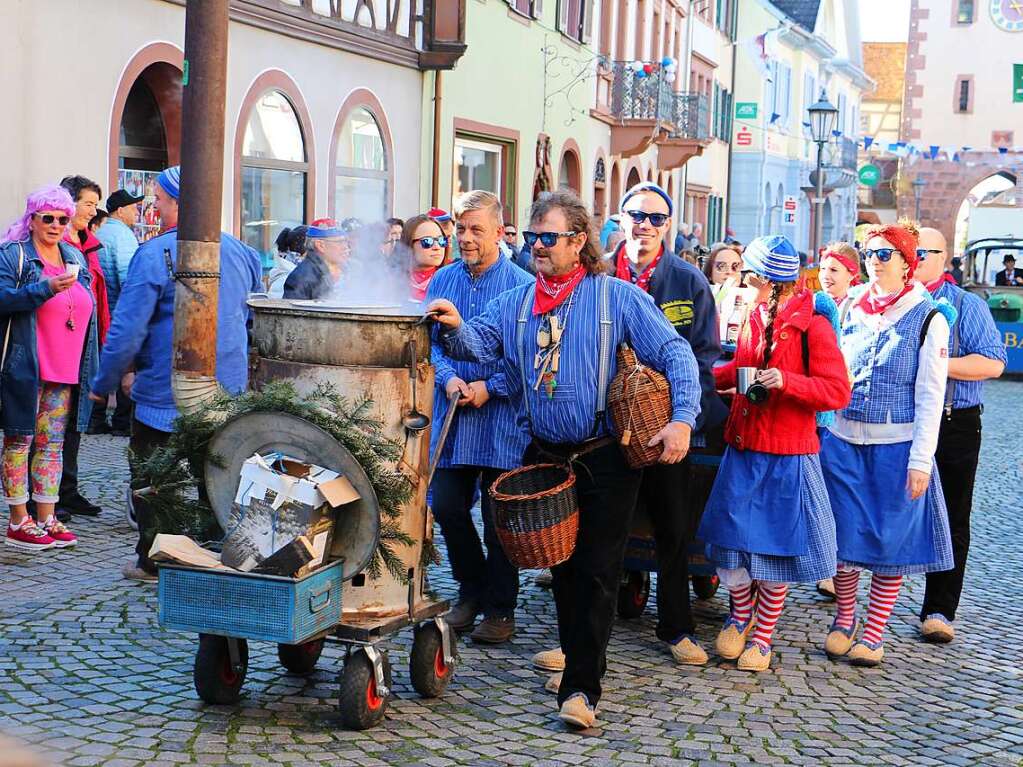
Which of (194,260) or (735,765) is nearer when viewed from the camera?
(735,765)

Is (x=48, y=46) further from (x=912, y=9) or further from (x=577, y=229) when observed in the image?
(x=912, y=9)

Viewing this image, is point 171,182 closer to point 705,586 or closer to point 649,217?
point 649,217

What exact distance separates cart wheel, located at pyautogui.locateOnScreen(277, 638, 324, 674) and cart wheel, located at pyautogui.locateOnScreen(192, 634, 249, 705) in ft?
1.10

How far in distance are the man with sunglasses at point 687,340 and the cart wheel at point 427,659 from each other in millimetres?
1257

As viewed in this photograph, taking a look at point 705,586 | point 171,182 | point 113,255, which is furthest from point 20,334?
point 113,255

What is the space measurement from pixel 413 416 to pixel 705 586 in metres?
2.69

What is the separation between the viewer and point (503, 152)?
24047mm

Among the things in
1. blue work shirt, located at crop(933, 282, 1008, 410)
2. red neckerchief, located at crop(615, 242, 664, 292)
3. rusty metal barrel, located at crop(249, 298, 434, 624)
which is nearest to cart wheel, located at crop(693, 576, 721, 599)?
blue work shirt, located at crop(933, 282, 1008, 410)

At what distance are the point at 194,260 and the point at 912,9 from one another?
63748 mm

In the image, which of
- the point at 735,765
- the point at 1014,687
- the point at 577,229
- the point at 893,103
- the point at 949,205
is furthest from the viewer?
the point at 893,103

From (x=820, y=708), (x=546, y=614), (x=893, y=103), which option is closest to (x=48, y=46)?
(x=546, y=614)

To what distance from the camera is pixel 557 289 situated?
5.59m

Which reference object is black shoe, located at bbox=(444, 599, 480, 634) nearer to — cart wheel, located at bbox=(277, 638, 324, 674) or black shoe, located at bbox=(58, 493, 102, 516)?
cart wheel, located at bbox=(277, 638, 324, 674)

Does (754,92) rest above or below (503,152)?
above
